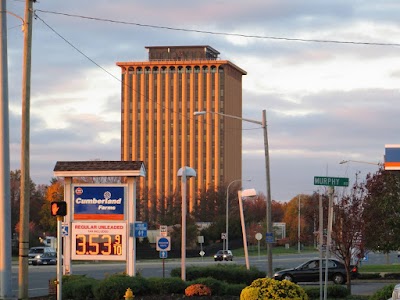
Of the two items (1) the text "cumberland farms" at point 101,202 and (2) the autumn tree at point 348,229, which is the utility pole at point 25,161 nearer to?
A: (1) the text "cumberland farms" at point 101,202

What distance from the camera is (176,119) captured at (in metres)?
193

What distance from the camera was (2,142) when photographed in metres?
21.3

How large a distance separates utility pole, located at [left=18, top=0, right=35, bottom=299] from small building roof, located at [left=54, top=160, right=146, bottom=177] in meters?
10.2

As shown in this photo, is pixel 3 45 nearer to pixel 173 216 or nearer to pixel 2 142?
pixel 2 142

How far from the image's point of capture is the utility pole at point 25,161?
22969mm

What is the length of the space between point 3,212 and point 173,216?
95594mm

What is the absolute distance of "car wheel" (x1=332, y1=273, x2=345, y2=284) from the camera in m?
44.3

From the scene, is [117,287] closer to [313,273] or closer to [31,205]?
[313,273]

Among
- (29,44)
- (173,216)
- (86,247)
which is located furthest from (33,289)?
(173,216)

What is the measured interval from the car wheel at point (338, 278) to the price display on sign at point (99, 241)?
48.0 feet

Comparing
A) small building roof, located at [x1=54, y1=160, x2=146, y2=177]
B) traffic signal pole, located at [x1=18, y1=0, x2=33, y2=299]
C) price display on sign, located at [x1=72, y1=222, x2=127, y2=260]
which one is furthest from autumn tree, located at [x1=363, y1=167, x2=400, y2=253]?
traffic signal pole, located at [x1=18, y1=0, x2=33, y2=299]

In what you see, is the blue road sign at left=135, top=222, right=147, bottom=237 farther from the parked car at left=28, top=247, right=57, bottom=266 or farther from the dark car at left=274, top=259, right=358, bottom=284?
the parked car at left=28, top=247, right=57, bottom=266

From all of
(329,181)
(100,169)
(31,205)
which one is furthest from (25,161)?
(31,205)

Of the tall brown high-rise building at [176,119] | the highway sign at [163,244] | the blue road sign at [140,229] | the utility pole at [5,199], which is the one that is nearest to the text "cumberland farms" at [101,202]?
the blue road sign at [140,229]
